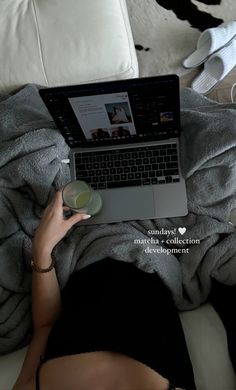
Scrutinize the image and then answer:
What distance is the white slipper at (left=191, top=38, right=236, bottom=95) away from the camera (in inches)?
52.0

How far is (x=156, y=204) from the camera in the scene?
1.16 m

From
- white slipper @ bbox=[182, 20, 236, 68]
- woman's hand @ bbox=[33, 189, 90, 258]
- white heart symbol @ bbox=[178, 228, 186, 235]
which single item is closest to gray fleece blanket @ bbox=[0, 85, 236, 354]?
white heart symbol @ bbox=[178, 228, 186, 235]

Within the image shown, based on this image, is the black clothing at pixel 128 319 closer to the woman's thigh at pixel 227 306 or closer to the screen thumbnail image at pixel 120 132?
the woman's thigh at pixel 227 306

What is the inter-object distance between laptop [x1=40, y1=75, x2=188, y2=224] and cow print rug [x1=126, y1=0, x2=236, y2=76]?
1.28ft

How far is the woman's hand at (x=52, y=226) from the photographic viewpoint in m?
1.00

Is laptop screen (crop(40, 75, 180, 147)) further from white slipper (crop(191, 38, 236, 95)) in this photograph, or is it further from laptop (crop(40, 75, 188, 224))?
white slipper (crop(191, 38, 236, 95))

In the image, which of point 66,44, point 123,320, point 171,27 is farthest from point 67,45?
point 123,320

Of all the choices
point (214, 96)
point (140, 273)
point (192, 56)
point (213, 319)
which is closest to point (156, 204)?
point (140, 273)

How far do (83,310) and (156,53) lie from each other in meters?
0.91

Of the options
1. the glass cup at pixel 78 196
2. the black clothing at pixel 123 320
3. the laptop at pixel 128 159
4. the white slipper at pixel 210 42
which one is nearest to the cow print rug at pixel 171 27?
the white slipper at pixel 210 42

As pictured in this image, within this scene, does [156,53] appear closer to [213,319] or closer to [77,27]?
[77,27]

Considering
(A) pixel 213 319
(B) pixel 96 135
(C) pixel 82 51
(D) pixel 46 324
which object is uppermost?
(C) pixel 82 51

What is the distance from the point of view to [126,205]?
1172 mm

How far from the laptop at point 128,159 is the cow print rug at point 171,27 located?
390mm
